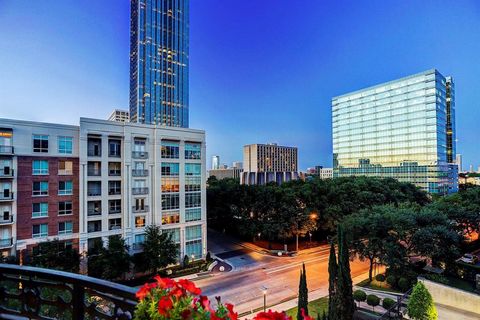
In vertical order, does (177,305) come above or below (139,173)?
below

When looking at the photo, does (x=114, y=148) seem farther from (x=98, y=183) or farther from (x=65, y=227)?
(x=65, y=227)

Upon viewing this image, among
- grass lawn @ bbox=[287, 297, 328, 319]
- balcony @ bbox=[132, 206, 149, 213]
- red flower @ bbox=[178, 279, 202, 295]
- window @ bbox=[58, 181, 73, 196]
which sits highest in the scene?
red flower @ bbox=[178, 279, 202, 295]

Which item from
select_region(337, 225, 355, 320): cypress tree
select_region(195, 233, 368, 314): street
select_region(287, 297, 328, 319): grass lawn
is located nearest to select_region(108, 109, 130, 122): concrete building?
select_region(195, 233, 368, 314): street

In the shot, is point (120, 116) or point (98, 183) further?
point (120, 116)

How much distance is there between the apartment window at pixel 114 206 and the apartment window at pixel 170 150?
251 inches

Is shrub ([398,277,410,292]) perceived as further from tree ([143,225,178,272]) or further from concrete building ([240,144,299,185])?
concrete building ([240,144,299,185])

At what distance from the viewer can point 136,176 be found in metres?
25.8

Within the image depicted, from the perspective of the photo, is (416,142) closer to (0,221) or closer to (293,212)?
(293,212)

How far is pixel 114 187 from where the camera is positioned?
2500 centimetres

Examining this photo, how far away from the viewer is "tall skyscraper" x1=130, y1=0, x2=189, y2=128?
94188 mm

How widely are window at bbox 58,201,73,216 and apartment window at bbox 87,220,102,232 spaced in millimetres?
1942

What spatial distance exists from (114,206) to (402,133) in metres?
74.5

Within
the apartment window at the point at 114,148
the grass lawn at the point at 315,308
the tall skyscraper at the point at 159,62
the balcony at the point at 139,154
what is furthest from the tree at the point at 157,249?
the tall skyscraper at the point at 159,62

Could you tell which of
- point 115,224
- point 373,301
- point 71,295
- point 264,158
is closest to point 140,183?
point 115,224
